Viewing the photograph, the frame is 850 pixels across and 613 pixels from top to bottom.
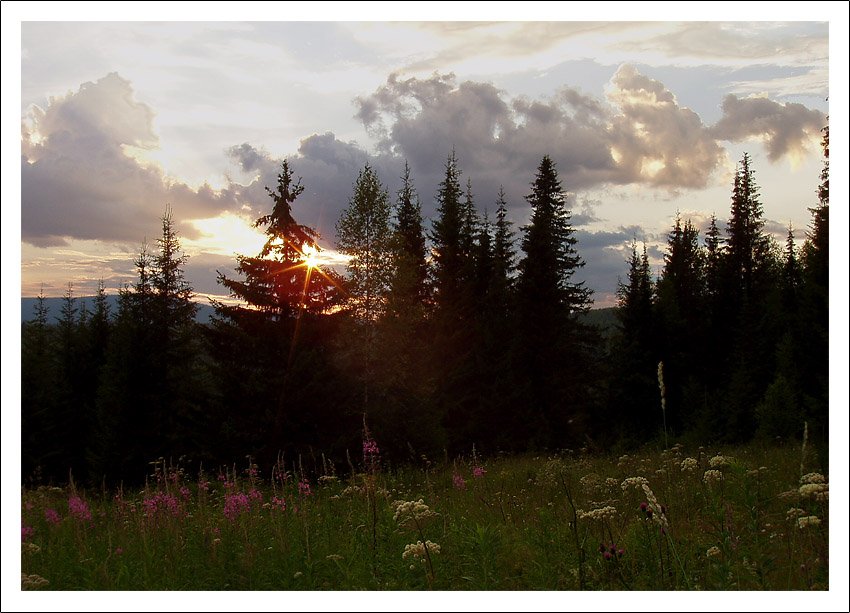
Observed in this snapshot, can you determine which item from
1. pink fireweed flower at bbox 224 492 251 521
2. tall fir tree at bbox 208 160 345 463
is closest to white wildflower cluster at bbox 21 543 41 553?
pink fireweed flower at bbox 224 492 251 521

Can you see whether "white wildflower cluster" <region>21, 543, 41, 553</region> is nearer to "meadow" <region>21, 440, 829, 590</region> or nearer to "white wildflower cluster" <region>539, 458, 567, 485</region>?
"meadow" <region>21, 440, 829, 590</region>

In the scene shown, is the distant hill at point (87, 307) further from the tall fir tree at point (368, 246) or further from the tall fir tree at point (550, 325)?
the tall fir tree at point (550, 325)

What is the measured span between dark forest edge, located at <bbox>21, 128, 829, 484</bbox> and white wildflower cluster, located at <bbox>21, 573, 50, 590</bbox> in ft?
27.3

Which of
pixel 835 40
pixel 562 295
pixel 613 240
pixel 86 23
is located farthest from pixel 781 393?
pixel 86 23

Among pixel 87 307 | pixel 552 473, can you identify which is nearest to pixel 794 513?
pixel 552 473

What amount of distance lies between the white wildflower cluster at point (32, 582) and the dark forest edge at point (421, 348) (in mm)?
8325

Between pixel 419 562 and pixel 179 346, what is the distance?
21.3 meters

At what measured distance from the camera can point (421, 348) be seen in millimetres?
22016

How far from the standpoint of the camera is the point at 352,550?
4.79 m

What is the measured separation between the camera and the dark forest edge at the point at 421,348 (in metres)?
17.2

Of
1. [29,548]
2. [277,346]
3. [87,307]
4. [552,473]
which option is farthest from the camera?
[87,307]

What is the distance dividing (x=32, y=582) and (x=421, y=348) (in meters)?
17.4

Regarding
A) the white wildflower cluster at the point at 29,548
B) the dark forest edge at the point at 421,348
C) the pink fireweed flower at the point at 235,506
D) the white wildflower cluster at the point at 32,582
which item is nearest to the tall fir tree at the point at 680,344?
the dark forest edge at the point at 421,348

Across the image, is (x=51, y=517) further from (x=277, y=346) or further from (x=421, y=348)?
(x=421, y=348)
